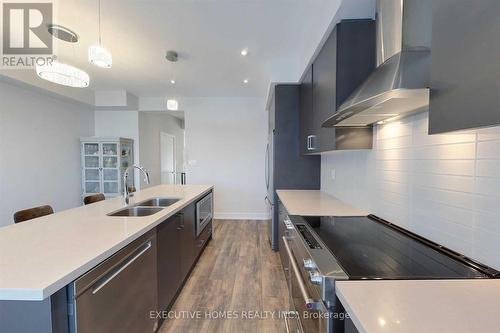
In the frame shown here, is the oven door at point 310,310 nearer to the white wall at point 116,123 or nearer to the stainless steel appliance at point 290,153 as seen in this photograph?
the stainless steel appliance at point 290,153

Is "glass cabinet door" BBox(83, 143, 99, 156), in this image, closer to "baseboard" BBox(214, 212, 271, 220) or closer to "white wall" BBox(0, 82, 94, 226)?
"white wall" BBox(0, 82, 94, 226)

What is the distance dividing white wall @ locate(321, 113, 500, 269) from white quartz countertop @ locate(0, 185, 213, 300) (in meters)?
1.61

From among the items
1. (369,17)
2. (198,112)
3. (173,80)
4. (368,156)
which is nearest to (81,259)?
(368,156)

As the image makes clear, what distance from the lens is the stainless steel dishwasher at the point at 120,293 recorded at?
0.97m

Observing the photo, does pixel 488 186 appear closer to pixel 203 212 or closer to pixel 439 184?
pixel 439 184

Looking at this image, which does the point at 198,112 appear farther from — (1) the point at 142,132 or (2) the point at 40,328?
(2) the point at 40,328

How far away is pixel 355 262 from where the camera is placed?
1011 millimetres

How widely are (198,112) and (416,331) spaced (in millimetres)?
5207

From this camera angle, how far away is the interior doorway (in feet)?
21.7

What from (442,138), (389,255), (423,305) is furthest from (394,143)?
(423,305)

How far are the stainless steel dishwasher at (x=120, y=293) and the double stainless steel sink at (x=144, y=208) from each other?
60 centimetres

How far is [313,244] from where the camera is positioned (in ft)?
3.89

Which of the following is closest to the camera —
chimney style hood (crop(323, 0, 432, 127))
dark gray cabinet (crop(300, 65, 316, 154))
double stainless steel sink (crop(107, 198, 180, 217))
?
chimney style hood (crop(323, 0, 432, 127))

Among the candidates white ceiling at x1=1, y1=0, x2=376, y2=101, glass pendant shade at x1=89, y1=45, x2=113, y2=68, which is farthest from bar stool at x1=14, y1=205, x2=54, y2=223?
white ceiling at x1=1, y1=0, x2=376, y2=101
